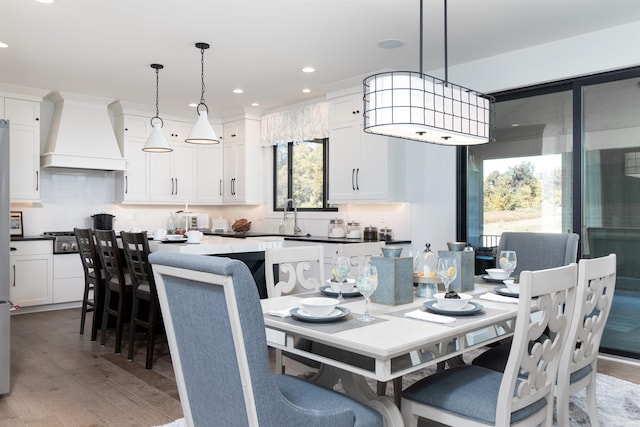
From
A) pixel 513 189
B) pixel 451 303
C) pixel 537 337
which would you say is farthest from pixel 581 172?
pixel 537 337

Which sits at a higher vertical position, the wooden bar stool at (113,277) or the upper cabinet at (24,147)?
the upper cabinet at (24,147)

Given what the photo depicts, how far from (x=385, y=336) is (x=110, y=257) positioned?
2.97 metres

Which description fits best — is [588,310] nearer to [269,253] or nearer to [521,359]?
[521,359]

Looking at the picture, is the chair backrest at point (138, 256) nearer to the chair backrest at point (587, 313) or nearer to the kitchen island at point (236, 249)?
the kitchen island at point (236, 249)

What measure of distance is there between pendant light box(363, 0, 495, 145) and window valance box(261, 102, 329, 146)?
3.36 meters

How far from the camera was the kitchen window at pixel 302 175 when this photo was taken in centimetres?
620

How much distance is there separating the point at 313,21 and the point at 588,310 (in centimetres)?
264

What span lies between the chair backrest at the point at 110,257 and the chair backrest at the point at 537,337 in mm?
3056

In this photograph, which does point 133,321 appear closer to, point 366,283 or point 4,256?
point 4,256

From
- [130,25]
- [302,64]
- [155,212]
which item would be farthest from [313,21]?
[155,212]

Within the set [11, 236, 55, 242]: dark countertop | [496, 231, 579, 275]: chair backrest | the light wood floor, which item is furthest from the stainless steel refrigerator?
[496, 231, 579, 275]: chair backrest

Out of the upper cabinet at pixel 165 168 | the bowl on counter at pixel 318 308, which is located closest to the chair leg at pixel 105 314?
the upper cabinet at pixel 165 168

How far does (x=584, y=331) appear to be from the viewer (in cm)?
205

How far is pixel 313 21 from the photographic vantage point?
141 inches
